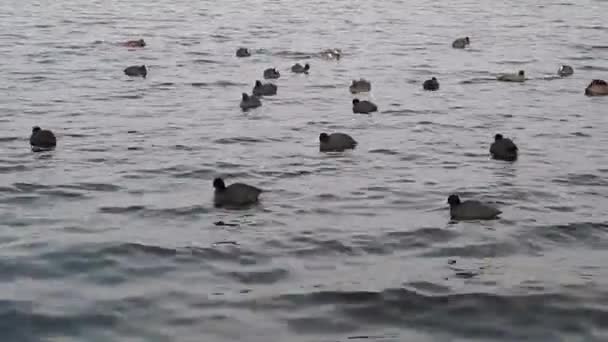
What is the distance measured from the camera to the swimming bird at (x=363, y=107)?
1091 inches

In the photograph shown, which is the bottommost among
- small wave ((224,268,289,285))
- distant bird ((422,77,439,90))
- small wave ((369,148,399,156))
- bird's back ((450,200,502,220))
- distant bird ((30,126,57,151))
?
small wave ((224,268,289,285))

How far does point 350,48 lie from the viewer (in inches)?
1635

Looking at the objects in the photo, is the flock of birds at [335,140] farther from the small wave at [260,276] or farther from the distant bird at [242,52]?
the small wave at [260,276]

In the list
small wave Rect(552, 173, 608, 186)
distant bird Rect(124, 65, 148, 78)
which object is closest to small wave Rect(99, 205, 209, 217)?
small wave Rect(552, 173, 608, 186)

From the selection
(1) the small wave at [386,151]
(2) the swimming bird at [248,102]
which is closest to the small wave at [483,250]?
(1) the small wave at [386,151]

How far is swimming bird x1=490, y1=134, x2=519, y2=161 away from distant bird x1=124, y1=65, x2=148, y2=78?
15471 millimetres

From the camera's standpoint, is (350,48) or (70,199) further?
(350,48)

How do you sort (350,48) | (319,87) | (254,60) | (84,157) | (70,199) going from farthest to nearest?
(350,48), (254,60), (319,87), (84,157), (70,199)

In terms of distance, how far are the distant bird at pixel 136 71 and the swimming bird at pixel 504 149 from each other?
15471 mm

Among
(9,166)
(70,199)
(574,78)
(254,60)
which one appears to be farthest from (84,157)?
(574,78)

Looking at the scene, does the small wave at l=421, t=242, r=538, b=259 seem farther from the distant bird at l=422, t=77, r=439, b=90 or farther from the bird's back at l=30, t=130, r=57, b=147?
the distant bird at l=422, t=77, r=439, b=90

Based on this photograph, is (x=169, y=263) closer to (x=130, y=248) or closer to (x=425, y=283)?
(x=130, y=248)

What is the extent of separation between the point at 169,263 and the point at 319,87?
17148mm

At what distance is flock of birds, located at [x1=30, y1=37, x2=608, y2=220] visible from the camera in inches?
717
